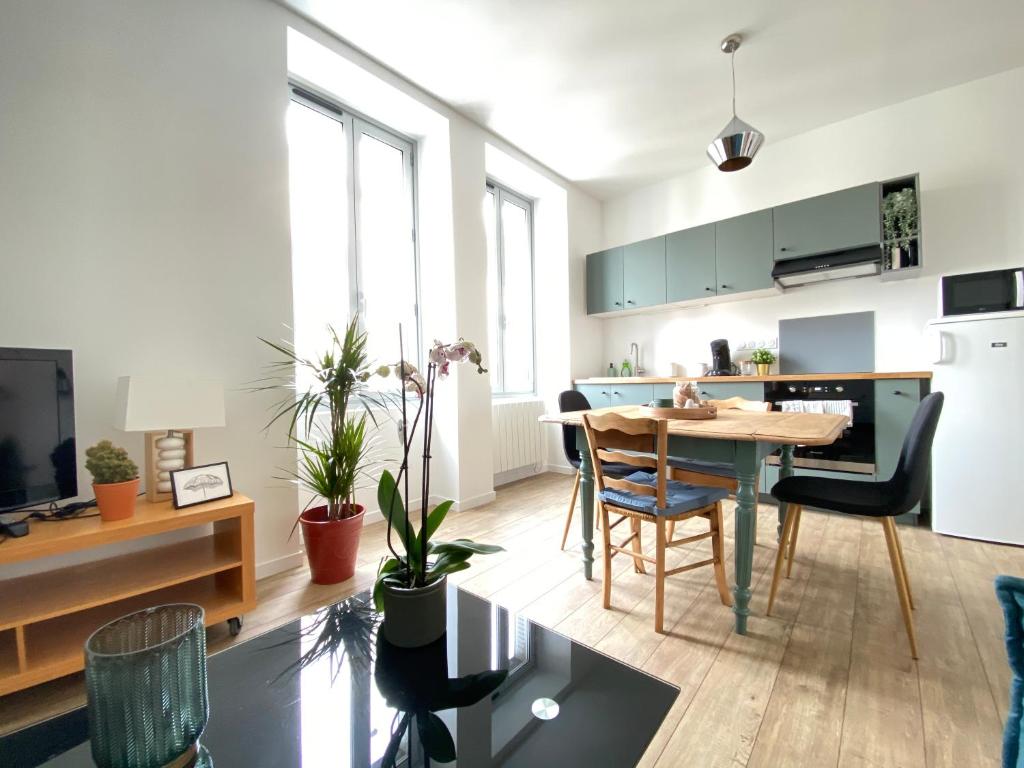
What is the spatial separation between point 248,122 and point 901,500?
3356 mm

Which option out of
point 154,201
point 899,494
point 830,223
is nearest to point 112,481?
point 154,201

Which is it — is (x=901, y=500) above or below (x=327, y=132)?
below

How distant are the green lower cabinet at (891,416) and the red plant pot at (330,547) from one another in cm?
334

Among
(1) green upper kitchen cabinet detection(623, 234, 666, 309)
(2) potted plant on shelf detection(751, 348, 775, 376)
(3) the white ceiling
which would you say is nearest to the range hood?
(2) potted plant on shelf detection(751, 348, 775, 376)

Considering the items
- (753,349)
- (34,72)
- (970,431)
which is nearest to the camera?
(34,72)

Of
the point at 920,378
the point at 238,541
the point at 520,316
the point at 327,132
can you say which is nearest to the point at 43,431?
the point at 238,541

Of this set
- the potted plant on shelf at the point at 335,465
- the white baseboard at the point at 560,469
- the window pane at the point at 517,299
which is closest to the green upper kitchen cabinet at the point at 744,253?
the window pane at the point at 517,299

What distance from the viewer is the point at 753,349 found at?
369cm

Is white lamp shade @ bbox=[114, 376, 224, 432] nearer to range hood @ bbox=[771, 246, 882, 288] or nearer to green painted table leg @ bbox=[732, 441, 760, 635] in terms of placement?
green painted table leg @ bbox=[732, 441, 760, 635]

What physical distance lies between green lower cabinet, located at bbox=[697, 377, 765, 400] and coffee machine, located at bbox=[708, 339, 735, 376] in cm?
41

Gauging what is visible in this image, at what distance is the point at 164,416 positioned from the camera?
1.61 metres

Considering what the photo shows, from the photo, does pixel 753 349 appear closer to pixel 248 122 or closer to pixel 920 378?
pixel 920 378

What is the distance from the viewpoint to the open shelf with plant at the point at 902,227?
287 centimetres

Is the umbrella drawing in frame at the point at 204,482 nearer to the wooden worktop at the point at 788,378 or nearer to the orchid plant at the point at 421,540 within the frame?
the orchid plant at the point at 421,540
